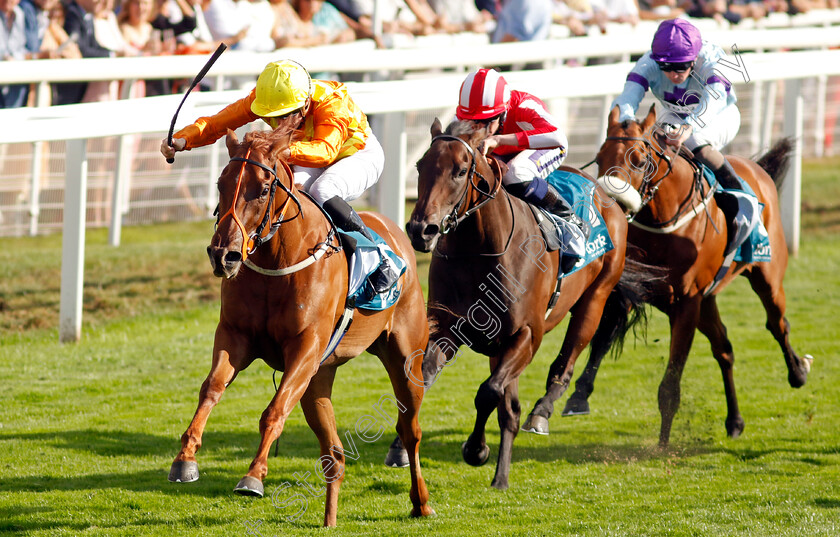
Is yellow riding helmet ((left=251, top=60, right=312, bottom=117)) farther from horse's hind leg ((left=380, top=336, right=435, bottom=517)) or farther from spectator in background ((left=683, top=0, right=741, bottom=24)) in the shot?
spectator in background ((left=683, top=0, right=741, bottom=24))

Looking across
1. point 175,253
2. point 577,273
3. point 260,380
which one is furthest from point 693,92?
point 175,253

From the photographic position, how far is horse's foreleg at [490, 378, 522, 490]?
498 centimetres

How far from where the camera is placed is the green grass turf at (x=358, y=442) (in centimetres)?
452

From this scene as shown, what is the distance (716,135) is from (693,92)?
27 cm

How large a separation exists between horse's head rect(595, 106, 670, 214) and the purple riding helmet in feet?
1.58

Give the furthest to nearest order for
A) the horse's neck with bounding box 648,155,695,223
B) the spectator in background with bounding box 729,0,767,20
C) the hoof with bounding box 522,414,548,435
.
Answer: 1. the spectator in background with bounding box 729,0,767,20
2. the horse's neck with bounding box 648,155,695,223
3. the hoof with bounding box 522,414,548,435

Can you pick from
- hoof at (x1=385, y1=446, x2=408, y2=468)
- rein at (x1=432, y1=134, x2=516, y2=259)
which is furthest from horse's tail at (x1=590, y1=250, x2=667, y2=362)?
hoof at (x1=385, y1=446, x2=408, y2=468)

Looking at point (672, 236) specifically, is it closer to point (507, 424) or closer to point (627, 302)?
point (627, 302)

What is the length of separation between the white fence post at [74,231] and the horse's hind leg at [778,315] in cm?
380

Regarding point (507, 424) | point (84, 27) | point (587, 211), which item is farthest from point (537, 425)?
point (84, 27)

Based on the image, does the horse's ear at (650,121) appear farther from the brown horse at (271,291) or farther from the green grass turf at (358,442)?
the brown horse at (271,291)

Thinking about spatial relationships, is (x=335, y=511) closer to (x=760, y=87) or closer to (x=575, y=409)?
(x=575, y=409)

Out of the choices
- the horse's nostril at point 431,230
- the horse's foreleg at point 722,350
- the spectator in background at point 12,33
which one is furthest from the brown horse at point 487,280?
the spectator in background at point 12,33

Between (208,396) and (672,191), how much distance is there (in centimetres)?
292
